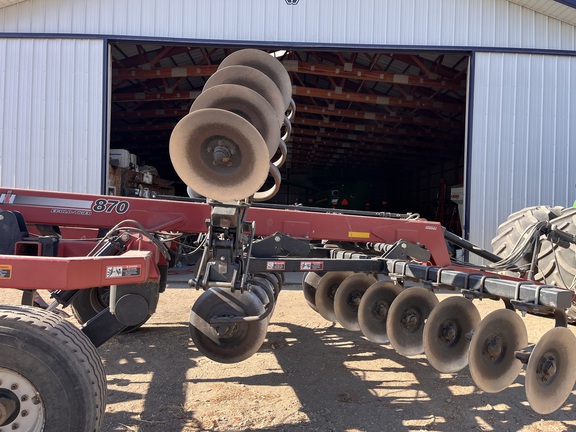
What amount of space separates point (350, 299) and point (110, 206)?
97.5 inches

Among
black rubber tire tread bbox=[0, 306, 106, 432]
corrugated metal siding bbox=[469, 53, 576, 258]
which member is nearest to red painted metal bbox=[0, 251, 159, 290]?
black rubber tire tread bbox=[0, 306, 106, 432]

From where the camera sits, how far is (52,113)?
8492mm

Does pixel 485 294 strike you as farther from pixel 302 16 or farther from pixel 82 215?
pixel 302 16

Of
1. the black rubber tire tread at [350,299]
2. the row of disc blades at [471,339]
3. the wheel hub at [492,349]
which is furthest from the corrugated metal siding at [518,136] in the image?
the wheel hub at [492,349]

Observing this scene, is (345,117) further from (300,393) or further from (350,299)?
(300,393)

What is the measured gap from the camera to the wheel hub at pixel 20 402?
204 centimetres

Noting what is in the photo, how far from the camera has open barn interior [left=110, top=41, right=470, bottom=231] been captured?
35.5 ft

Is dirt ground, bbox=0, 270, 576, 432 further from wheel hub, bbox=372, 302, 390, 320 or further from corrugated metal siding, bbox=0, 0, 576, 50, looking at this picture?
corrugated metal siding, bbox=0, 0, 576, 50

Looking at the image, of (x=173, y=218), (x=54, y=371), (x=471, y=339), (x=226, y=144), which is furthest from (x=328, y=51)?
(x=54, y=371)

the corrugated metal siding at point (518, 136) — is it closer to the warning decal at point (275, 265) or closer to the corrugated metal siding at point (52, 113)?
the warning decal at point (275, 265)

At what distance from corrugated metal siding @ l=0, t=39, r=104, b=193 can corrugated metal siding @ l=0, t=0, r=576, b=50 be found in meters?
0.43

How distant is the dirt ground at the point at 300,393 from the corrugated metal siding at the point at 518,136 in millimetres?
5218

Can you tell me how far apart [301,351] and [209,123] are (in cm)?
270

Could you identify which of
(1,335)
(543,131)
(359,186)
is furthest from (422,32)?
(359,186)
